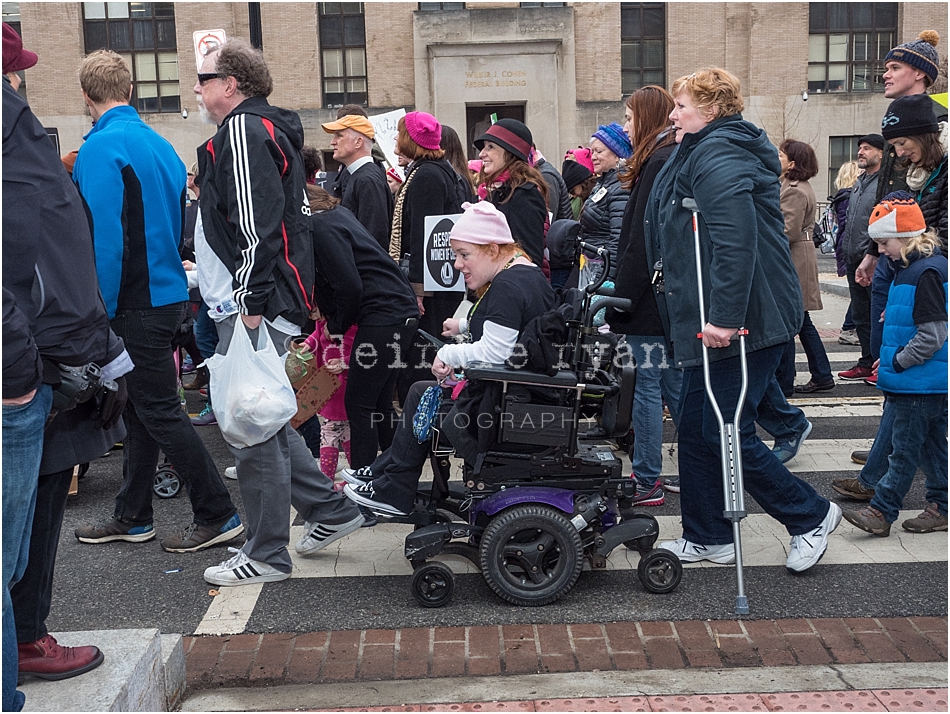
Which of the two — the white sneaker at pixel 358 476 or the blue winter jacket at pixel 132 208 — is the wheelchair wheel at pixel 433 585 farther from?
the blue winter jacket at pixel 132 208

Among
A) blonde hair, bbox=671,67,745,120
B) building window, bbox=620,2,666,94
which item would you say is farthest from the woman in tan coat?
building window, bbox=620,2,666,94

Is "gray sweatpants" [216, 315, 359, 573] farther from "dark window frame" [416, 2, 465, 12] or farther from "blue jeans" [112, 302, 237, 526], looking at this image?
"dark window frame" [416, 2, 465, 12]

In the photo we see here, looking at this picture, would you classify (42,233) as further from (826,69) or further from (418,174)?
(826,69)

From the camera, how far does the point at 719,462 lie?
14.9 feet

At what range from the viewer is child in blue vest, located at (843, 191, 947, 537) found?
15.7ft

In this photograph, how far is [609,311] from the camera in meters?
5.21

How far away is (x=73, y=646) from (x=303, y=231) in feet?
6.80

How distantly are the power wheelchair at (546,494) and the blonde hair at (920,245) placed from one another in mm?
1511

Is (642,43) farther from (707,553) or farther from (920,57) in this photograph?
(707,553)

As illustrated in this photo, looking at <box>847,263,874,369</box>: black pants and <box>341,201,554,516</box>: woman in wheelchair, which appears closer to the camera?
<box>341,201,554,516</box>: woman in wheelchair

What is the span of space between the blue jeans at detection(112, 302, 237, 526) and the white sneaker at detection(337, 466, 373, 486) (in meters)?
0.62

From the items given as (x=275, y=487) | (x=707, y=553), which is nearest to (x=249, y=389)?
(x=275, y=487)

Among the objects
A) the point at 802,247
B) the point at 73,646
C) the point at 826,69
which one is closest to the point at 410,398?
the point at 73,646

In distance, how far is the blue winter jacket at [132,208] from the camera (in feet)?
15.1
